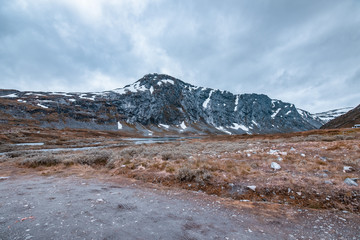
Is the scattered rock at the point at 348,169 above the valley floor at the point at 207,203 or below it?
above

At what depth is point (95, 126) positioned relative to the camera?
137 m

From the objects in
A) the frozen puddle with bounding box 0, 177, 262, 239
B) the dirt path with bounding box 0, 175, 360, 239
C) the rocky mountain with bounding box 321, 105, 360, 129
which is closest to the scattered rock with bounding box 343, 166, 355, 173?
the dirt path with bounding box 0, 175, 360, 239

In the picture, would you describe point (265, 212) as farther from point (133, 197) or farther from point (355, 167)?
point (355, 167)

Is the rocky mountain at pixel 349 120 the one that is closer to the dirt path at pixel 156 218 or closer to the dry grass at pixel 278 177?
the dry grass at pixel 278 177

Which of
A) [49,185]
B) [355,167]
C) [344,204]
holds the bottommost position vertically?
[49,185]

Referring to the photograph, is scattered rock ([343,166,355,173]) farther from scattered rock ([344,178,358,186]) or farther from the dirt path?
the dirt path

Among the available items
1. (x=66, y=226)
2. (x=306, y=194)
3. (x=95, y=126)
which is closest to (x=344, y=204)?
(x=306, y=194)

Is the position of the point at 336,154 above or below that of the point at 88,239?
above

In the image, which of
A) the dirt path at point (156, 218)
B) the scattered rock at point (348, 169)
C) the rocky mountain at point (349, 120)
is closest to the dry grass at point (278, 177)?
the scattered rock at point (348, 169)

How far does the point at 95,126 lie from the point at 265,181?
492ft

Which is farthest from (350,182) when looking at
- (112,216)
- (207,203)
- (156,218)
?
(112,216)

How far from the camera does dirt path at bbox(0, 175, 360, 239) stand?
481 cm

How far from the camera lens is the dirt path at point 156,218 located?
4809mm

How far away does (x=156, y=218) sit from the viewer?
588 centimetres
